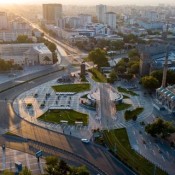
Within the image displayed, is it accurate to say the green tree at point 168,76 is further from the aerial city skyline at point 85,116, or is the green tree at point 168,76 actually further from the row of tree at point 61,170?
the row of tree at point 61,170

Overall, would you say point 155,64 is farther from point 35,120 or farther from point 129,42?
point 129,42

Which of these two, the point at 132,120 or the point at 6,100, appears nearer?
the point at 132,120

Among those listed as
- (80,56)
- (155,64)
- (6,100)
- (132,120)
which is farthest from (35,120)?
(80,56)

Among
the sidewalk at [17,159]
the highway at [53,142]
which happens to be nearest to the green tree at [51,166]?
the sidewalk at [17,159]

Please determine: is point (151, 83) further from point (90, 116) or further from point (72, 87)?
point (72, 87)

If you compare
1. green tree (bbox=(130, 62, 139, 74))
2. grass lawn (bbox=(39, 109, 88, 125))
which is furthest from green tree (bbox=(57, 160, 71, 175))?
green tree (bbox=(130, 62, 139, 74))

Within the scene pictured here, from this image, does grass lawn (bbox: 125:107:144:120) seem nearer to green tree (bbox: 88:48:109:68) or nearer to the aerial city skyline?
the aerial city skyline
